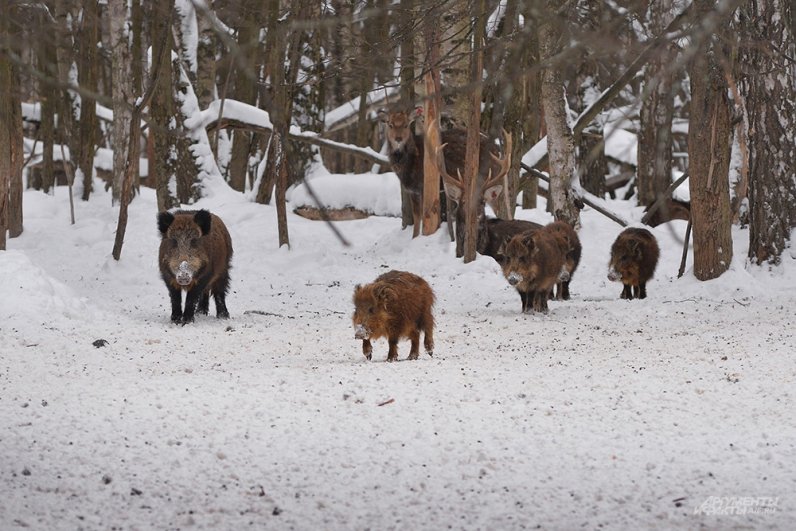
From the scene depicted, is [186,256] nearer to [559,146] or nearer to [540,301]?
[540,301]

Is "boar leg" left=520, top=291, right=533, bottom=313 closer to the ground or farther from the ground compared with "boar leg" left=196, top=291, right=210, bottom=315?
farther from the ground

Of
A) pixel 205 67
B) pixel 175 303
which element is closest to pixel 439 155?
pixel 175 303

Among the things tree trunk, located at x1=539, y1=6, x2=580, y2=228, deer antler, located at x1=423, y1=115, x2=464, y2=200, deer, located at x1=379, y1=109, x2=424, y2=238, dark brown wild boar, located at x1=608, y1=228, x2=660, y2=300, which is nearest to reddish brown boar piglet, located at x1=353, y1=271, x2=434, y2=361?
dark brown wild boar, located at x1=608, y1=228, x2=660, y2=300

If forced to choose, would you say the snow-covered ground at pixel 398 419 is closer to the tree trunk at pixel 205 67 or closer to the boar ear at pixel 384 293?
the boar ear at pixel 384 293

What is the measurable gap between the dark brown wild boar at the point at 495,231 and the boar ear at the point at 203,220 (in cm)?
456

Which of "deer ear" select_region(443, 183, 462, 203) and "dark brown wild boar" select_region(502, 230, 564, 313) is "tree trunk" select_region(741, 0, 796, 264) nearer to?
"dark brown wild boar" select_region(502, 230, 564, 313)

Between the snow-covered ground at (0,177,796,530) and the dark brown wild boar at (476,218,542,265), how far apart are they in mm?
2668

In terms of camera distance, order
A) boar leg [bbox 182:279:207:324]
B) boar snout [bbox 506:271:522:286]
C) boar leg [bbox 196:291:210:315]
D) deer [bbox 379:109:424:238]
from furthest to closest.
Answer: deer [bbox 379:109:424:238] < boar leg [bbox 196:291:210:315] < boar snout [bbox 506:271:522:286] < boar leg [bbox 182:279:207:324]

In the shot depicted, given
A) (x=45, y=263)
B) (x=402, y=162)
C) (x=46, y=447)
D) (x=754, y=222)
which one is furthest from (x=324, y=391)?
(x=45, y=263)

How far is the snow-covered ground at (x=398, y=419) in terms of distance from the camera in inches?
202

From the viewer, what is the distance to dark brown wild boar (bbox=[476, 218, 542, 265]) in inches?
582

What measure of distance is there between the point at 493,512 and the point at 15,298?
7185mm

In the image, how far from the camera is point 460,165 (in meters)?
16.8

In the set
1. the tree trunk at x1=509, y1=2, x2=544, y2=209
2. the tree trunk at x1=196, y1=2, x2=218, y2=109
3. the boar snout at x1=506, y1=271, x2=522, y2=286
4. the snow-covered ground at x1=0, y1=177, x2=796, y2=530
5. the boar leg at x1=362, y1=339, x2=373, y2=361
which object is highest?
the tree trunk at x1=196, y1=2, x2=218, y2=109
